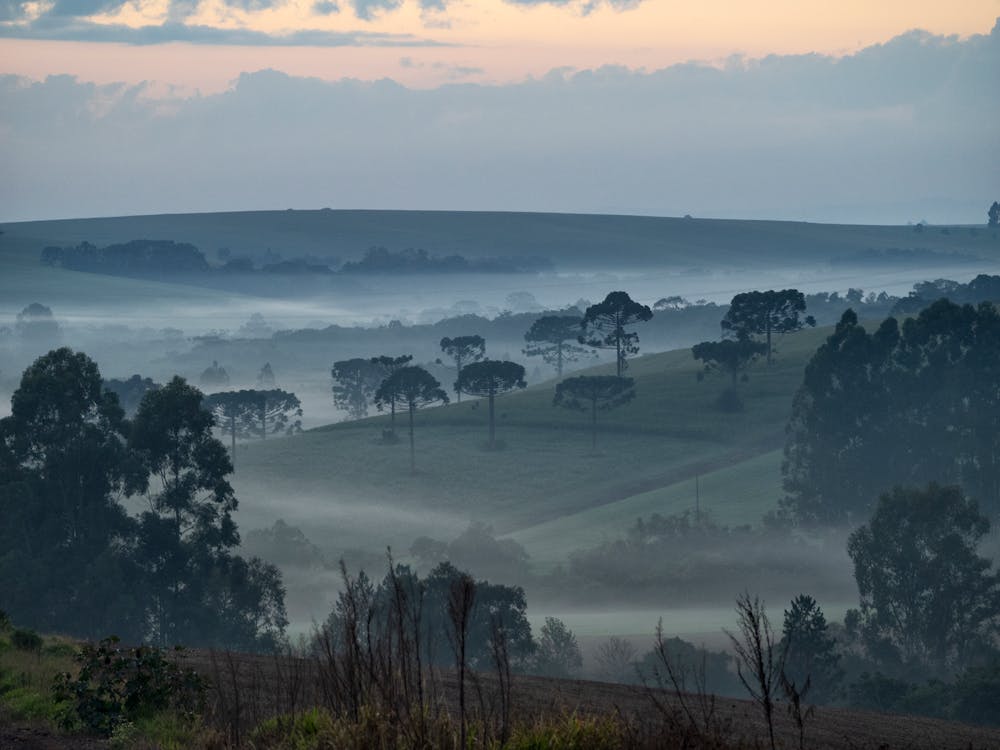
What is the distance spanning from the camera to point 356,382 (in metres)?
174

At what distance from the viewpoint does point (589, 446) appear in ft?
420

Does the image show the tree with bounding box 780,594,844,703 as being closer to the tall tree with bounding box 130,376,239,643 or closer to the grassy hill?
the tall tree with bounding box 130,376,239,643

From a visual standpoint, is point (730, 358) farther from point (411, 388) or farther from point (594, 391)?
point (411, 388)

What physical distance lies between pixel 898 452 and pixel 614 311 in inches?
2238

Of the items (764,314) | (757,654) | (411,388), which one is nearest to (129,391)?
(411,388)

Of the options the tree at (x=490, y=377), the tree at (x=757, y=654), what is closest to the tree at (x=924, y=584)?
the tree at (x=757, y=654)

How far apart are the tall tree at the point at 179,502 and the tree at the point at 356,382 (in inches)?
4049

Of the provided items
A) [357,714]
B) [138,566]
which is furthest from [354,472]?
[357,714]

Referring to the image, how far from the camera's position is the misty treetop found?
95.0 metres

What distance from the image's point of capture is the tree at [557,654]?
5697 centimetres

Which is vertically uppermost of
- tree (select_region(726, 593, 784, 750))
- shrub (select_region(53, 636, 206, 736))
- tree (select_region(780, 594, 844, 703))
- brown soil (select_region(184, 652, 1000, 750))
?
tree (select_region(726, 593, 784, 750))

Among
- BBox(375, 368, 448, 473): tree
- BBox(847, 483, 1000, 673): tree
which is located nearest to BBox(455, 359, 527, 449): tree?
BBox(375, 368, 448, 473): tree

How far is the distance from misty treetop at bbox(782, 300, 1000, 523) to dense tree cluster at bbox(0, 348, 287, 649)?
44.7 m

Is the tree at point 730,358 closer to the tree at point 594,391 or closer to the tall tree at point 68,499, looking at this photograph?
the tree at point 594,391
